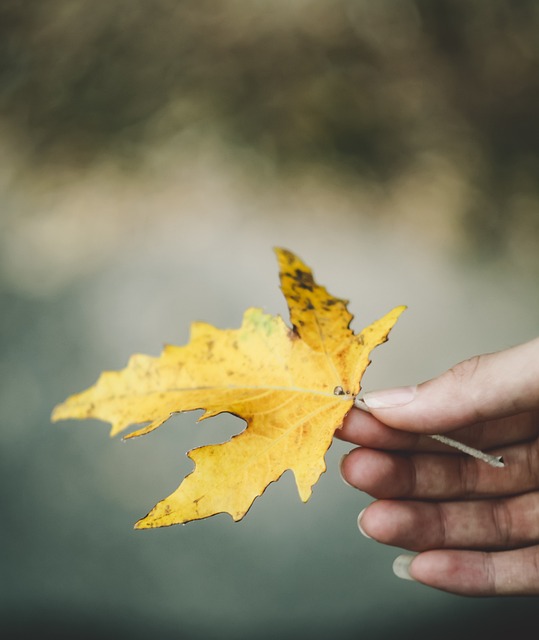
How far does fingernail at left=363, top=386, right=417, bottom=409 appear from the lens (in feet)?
2.85

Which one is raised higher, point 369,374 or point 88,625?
point 369,374

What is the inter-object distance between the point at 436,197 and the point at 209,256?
2.34ft

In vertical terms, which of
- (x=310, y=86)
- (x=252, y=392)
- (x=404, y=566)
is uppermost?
(x=310, y=86)

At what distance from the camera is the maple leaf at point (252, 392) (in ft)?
2.24

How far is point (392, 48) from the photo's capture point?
192 cm

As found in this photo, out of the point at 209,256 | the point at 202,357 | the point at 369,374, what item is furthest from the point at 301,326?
the point at 209,256

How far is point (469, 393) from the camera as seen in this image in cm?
86

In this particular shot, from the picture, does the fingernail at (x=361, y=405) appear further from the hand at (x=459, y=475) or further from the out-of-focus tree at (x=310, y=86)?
the out-of-focus tree at (x=310, y=86)

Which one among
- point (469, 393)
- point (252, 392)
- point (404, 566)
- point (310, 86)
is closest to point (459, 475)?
point (404, 566)

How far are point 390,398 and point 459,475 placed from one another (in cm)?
35

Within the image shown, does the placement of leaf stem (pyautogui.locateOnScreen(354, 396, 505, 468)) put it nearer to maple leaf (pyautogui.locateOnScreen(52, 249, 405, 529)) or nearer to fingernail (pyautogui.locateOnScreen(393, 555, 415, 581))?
maple leaf (pyautogui.locateOnScreen(52, 249, 405, 529))

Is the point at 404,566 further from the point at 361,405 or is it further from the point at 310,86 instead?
the point at 310,86

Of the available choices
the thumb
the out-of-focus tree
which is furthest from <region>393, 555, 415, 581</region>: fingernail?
the out-of-focus tree

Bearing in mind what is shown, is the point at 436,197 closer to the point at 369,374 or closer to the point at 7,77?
the point at 369,374
